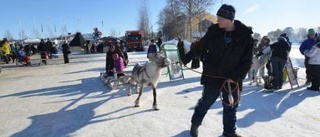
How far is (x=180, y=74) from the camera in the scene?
513 inches

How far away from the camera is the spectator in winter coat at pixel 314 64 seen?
9.94m

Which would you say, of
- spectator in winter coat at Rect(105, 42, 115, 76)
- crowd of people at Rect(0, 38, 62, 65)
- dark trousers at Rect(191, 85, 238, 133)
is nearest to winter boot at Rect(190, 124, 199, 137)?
dark trousers at Rect(191, 85, 238, 133)

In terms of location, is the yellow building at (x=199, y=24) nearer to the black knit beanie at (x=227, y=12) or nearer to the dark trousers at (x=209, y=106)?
the dark trousers at (x=209, y=106)

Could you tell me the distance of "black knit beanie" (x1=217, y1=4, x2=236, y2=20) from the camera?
4.86 metres

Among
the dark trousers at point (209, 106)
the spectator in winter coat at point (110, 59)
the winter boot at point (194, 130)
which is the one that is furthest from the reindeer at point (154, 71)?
the spectator in winter coat at point (110, 59)

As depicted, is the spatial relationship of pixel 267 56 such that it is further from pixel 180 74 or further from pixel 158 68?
pixel 158 68

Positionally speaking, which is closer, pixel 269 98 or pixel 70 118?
pixel 70 118

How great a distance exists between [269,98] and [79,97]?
5.28 metres

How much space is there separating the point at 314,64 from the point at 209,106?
20.5ft

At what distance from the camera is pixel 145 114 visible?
289 inches

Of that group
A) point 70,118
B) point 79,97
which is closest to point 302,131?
point 70,118

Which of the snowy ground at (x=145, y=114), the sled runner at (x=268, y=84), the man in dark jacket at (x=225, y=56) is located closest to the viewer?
the man in dark jacket at (x=225, y=56)

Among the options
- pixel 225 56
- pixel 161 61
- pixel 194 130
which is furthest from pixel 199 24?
pixel 225 56

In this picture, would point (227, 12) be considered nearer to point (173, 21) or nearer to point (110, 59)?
point (110, 59)
